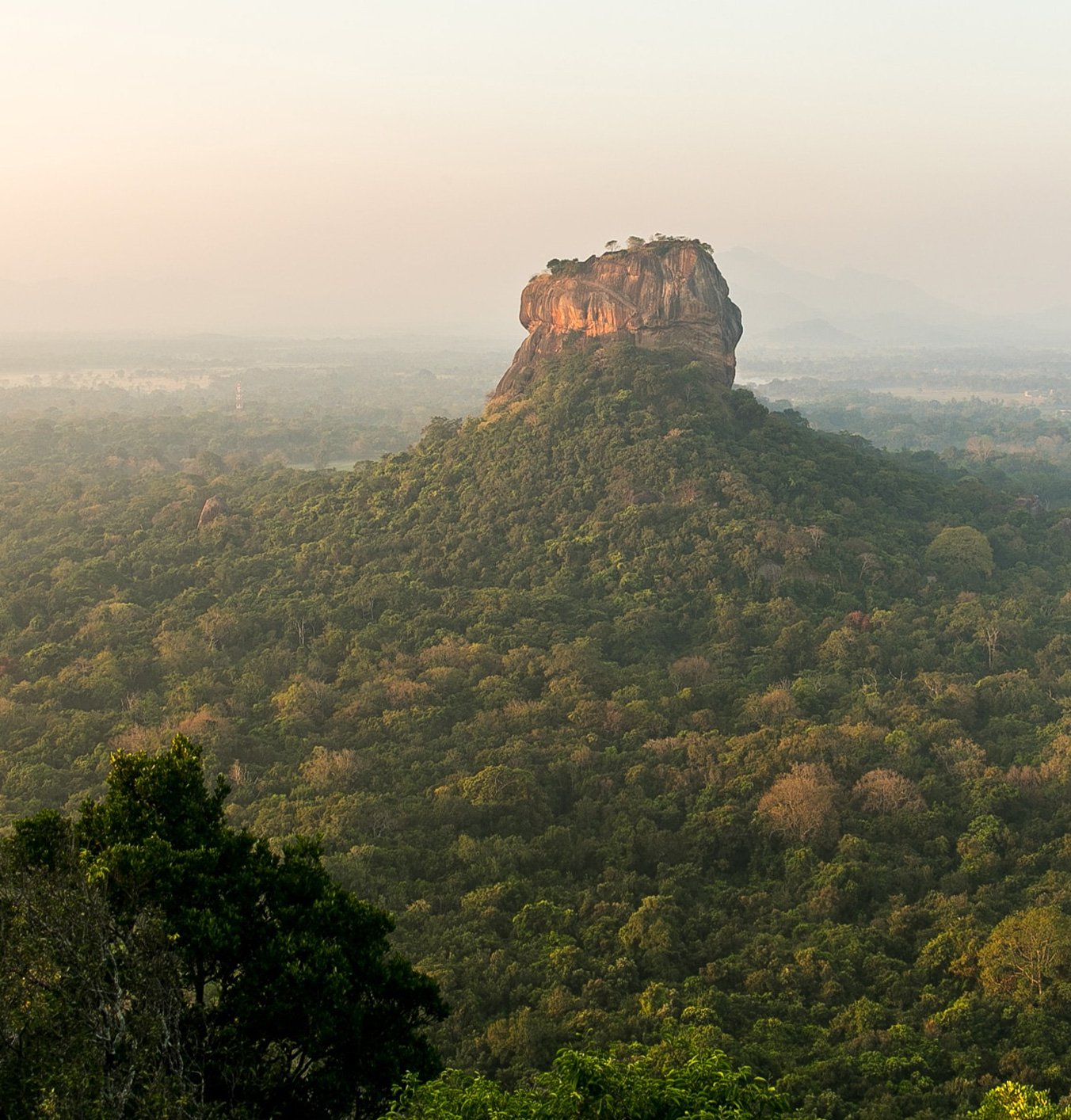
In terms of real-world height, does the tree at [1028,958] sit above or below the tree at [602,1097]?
below

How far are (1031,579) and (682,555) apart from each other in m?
16.4

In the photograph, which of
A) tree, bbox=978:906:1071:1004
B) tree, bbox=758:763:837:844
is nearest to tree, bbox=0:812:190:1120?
tree, bbox=978:906:1071:1004

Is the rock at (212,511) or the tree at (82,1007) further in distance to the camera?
the rock at (212,511)

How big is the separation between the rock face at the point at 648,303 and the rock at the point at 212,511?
18.3m

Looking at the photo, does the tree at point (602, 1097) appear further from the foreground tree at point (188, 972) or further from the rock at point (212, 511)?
the rock at point (212, 511)

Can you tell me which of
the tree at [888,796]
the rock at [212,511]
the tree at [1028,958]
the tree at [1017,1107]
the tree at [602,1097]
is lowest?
the tree at [1028,958]

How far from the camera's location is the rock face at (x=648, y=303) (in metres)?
52.7

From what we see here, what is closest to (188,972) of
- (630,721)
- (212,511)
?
(630,721)

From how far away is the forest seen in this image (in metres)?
17.8

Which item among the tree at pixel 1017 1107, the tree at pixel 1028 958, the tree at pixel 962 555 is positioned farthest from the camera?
the tree at pixel 962 555

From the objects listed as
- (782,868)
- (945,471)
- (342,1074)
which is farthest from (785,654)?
(945,471)

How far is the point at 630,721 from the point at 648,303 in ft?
102

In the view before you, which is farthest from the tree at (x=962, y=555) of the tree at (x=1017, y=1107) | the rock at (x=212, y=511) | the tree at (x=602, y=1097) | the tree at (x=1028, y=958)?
the tree at (x=602, y=1097)

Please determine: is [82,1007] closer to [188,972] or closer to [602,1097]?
[188,972]
